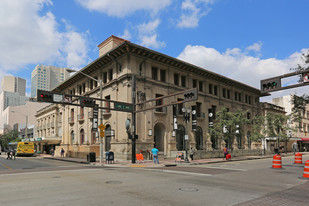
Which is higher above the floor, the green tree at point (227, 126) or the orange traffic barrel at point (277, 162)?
the green tree at point (227, 126)

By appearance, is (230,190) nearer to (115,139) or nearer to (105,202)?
(105,202)

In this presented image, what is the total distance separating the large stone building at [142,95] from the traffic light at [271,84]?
1527 centimetres

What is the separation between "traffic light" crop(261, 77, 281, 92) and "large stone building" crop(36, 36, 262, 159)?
601 inches

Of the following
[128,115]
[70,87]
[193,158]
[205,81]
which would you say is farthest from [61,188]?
[70,87]

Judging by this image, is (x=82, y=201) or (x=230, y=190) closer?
(x=82, y=201)

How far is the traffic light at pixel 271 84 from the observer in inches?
586

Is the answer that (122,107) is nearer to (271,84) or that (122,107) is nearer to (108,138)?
(108,138)

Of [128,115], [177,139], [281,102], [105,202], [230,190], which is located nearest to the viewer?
[105,202]

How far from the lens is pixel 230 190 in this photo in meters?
9.33

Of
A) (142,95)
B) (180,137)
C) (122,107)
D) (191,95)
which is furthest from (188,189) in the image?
(180,137)

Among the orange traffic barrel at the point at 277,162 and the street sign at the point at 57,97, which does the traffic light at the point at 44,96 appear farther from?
the orange traffic barrel at the point at 277,162

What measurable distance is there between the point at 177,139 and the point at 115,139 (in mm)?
8633

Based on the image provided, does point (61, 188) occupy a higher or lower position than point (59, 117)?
lower

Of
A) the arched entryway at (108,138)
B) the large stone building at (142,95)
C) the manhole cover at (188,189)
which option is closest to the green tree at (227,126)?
the large stone building at (142,95)
